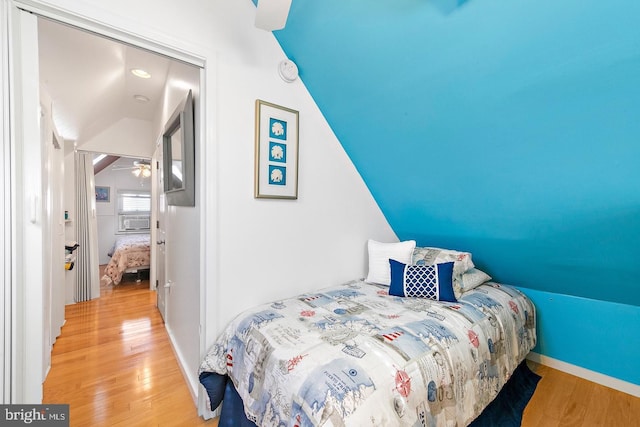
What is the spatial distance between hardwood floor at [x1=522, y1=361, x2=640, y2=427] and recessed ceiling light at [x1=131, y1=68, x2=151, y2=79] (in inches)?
152

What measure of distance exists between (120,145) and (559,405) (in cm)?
518

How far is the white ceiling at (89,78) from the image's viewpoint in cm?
168

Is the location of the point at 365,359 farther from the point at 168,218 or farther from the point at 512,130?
the point at 168,218

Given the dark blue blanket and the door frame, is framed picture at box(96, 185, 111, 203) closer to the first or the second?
the door frame

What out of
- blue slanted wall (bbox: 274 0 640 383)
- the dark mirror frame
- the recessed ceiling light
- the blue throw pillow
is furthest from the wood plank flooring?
the recessed ceiling light

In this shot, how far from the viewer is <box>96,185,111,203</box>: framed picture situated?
19.8 feet

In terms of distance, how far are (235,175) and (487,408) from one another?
205 centimetres

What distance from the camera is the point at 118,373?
1.98 m

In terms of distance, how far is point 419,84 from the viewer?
1.44m

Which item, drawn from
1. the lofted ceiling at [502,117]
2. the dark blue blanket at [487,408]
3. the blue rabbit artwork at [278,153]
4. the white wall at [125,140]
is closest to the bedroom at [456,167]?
the lofted ceiling at [502,117]

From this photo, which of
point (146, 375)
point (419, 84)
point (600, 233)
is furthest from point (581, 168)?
point (146, 375)

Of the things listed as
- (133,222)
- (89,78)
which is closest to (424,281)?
(89,78)

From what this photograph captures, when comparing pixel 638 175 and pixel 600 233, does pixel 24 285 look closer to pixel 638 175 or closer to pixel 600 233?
pixel 638 175

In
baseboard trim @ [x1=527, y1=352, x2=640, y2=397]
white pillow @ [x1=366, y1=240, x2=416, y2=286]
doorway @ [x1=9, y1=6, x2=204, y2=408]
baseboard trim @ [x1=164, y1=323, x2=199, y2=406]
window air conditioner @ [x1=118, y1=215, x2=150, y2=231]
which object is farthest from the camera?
window air conditioner @ [x1=118, y1=215, x2=150, y2=231]
